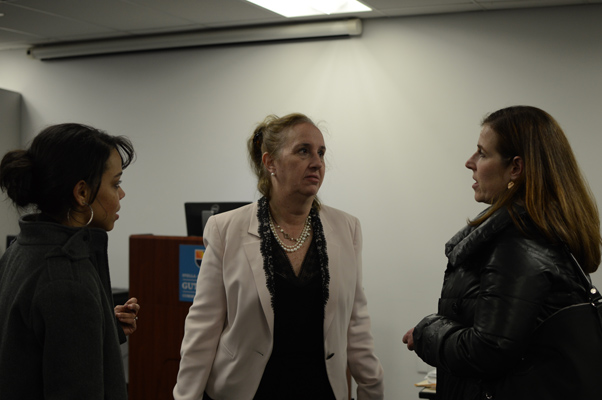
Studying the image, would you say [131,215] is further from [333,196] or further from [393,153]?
[393,153]

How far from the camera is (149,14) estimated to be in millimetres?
5027

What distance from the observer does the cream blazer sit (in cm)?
206

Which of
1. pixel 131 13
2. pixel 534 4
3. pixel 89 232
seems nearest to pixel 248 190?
pixel 131 13

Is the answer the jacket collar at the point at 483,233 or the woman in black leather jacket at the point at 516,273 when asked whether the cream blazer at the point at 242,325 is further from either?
the jacket collar at the point at 483,233

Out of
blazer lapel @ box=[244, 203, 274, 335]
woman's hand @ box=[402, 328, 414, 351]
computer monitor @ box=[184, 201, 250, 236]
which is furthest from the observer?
computer monitor @ box=[184, 201, 250, 236]

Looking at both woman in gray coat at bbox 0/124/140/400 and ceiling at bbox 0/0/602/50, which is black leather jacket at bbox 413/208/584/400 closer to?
woman in gray coat at bbox 0/124/140/400

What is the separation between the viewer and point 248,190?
5594mm

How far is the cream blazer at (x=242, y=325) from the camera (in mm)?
2059

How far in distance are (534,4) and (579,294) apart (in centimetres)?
346

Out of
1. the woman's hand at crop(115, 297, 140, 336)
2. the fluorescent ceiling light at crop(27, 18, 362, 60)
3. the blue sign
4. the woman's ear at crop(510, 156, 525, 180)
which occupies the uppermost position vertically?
the fluorescent ceiling light at crop(27, 18, 362, 60)

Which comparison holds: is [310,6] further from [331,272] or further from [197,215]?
[331,272]

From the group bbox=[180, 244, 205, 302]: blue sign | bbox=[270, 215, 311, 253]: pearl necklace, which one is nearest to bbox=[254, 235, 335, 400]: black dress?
bbox=[270, 215, 311, 253]: pearl necklace

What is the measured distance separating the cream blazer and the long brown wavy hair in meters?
0.63

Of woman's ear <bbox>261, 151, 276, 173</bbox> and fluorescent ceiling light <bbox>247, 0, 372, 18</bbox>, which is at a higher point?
fluorescent ceiling light <bbox>247, 0, 372, 18</bbox>
